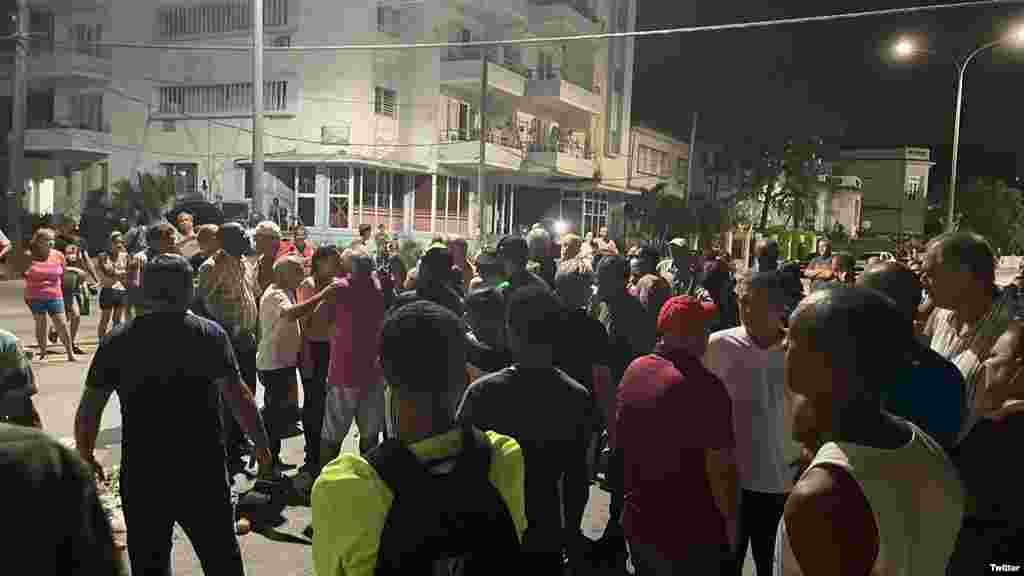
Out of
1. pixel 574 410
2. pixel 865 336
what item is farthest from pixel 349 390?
pixel 865 336

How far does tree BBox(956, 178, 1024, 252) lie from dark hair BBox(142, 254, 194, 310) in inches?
2013

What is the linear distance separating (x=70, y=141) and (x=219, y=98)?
651cm

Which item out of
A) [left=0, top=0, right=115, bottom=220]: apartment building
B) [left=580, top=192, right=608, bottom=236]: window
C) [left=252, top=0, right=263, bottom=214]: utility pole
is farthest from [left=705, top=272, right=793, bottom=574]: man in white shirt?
[left=580, top=192, right=608, bottom=236]: window

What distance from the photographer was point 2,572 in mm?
1044

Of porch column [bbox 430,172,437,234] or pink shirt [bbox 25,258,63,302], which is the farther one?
porch column [bbox 430,172,437,234]

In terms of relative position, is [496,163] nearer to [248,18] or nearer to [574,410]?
[248,18]

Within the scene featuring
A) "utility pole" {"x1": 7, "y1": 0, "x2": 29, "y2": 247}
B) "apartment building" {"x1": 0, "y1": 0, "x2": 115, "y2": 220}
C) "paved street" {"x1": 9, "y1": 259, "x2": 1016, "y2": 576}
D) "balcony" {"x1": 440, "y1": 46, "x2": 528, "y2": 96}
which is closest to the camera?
"paved street" {"x1": 9, "y1": 259, "x2": 1016, "y2": 576}

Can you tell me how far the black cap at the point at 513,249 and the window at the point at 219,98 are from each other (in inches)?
876

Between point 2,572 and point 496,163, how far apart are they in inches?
1156

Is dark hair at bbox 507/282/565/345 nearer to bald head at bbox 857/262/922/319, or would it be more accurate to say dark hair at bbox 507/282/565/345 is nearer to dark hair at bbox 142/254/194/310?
bald head at bbox 857/262/922/319

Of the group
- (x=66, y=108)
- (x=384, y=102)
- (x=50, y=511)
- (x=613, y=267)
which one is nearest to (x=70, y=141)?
(x=66, y=108)

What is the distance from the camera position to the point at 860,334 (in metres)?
1.76

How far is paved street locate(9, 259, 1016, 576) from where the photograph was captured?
464cm

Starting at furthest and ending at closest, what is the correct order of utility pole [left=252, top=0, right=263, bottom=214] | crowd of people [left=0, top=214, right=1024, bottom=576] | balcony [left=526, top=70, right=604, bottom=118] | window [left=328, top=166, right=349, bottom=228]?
1. balcony [left=526, top=70, right=604, bottom=118]
2. window [left=328, top=166, right=349, bottom=228]
3. utility pole [left=252, top=0, right=263, bottom=214]
4. crowd of people [left=0, top=214, right=1024, bottom=576]
